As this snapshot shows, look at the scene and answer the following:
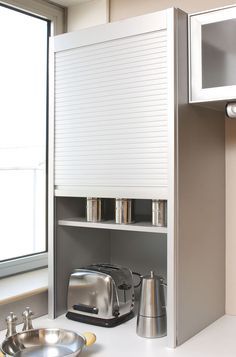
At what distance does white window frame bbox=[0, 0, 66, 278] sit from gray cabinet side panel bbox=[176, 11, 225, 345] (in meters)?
0.95

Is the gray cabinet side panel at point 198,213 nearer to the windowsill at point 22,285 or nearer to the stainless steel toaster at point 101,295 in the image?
the stainless steel toaster at point 101,295

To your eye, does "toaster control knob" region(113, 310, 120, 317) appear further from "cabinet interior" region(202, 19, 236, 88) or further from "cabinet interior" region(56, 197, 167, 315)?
"cabinet interior" region(202, 19, 236, 88)

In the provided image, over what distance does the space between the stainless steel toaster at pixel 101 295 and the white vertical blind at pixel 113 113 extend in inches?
16.2

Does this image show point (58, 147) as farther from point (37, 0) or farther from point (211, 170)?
point (37, 0)

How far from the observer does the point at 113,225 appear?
77.7 inches

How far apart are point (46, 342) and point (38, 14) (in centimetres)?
167

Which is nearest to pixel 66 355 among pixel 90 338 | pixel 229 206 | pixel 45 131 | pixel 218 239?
pixel 90 338

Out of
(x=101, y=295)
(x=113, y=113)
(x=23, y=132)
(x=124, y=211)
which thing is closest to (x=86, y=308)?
(x=101, y=295)

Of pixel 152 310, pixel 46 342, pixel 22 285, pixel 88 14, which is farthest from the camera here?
pixel 88 14

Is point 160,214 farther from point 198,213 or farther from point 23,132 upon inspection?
point 23,132

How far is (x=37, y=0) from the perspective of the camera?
2447 millimetres

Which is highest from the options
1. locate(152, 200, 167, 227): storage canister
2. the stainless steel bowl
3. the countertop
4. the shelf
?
locate(152, 200, 167, 227): storage canister

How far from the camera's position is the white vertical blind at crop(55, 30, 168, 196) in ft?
6.01

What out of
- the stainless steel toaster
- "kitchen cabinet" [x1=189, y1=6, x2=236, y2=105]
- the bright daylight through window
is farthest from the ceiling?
the stainless steel toaster
